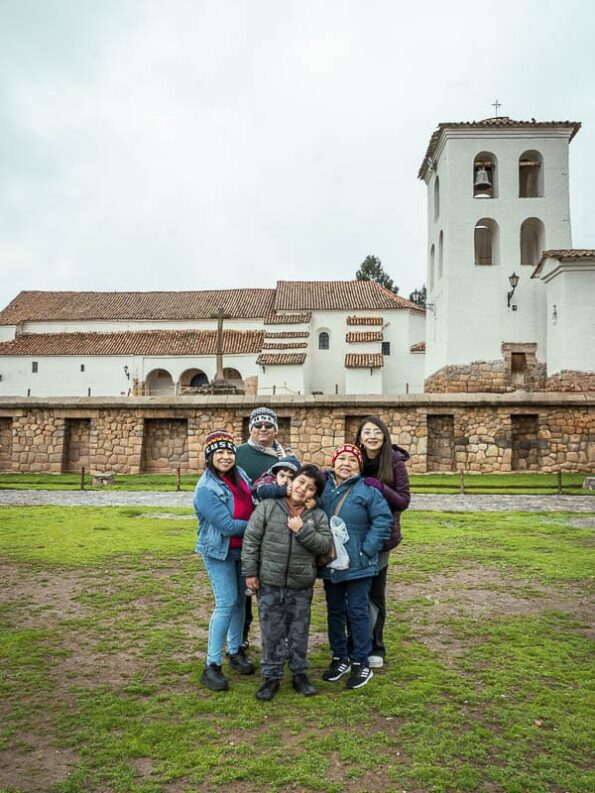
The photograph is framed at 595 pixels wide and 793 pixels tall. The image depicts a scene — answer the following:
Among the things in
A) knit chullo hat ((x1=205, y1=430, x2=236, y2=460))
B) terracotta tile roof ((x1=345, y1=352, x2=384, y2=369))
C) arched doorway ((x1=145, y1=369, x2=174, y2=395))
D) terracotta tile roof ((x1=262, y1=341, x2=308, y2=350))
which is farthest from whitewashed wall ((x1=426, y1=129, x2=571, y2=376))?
knit chullo hat ((x1=205, y1=430, x2=236, y2=460))

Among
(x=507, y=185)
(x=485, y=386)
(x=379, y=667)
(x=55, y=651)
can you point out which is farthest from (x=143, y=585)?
(x=507, y=185)

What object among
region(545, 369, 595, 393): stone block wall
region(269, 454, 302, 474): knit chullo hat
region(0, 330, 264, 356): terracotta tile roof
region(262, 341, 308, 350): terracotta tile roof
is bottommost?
region(269, 454, 302, 474): knit chullo hat

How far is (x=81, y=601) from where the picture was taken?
5.55 meters

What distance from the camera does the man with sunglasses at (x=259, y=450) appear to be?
4457mm

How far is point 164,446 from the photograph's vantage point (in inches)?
671

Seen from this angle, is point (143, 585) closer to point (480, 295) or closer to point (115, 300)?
point (480, 295)

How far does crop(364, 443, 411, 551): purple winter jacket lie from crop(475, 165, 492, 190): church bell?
2265 cm

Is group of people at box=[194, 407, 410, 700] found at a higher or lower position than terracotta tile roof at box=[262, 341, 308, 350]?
lower

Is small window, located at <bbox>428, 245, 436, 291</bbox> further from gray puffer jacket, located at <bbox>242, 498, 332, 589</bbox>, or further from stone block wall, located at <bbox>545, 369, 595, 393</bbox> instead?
gray puffer jacket, located at <bbox>242, 498, 332, 589</bbox>

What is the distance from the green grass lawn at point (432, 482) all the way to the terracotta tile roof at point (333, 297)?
934 inches

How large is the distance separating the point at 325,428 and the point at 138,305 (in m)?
29.1

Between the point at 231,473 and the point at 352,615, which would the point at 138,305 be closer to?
the point at 231,473

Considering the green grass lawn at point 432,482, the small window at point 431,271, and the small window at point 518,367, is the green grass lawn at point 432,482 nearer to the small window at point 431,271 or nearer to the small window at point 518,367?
the small window at point 518,367

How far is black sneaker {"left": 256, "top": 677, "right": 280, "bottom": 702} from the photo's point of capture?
3.62 metres
